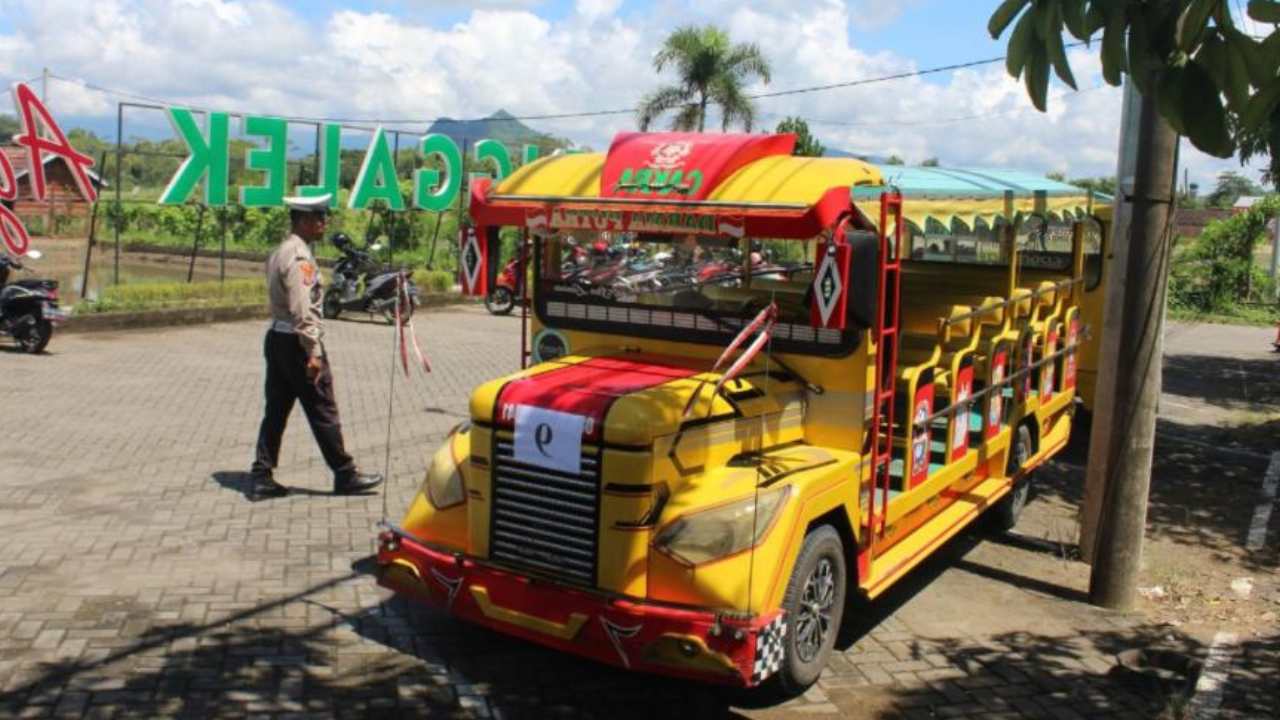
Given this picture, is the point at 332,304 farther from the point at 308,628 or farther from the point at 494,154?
the point at 308,628

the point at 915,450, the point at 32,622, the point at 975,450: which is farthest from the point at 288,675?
the point at 975,450

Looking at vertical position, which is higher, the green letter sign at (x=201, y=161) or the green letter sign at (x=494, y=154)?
the green letter sign at (x=494, y=154)

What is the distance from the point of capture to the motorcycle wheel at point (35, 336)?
13.1m

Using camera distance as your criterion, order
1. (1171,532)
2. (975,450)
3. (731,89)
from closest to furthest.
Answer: (975,450), (1171,532), (731,89)

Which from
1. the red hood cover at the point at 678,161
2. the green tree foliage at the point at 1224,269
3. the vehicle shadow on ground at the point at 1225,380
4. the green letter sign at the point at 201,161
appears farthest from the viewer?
the green tree foliage at the point at 1224,269

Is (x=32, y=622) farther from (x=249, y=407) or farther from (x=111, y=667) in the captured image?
Result: (x=249, y=407)

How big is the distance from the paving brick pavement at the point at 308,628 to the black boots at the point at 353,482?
163 millimetres

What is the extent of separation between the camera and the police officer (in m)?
7.23

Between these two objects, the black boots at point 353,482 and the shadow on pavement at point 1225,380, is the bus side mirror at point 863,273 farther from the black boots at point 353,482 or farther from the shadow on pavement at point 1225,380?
the shadow on pavement at point 1225,380

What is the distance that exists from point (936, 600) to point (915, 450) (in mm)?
1114

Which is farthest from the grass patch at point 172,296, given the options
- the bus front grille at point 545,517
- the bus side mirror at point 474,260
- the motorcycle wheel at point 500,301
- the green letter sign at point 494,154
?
the bus front grille at point 545,517

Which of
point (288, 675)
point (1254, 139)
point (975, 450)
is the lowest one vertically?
point (288, 675)

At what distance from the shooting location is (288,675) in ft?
16.5

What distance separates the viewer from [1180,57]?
2789mm
